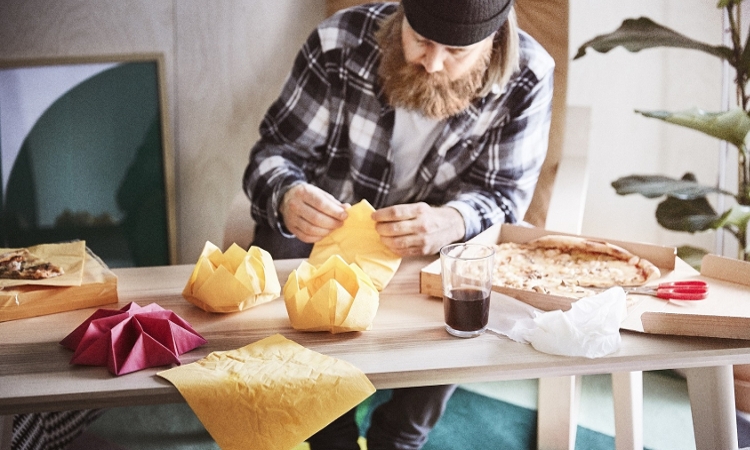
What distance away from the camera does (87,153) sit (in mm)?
2221

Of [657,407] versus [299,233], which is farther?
[657,407]

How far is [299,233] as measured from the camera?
4.31 ft

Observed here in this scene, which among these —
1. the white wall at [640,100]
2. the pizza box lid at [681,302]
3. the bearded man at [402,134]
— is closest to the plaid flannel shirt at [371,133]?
the bearded man at [402,134]

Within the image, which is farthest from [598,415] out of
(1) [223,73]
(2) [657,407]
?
(1) [223,73]

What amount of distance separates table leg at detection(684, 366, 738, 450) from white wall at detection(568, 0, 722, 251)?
1323 millimetres

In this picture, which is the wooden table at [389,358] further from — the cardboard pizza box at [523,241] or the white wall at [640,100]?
the white wall at [640,100]

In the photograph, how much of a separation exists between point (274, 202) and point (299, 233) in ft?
0.66

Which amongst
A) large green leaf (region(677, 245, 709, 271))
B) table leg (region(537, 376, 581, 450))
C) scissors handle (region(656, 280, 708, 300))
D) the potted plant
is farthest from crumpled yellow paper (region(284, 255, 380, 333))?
large green leaf (region(677, 245, 709, 271))

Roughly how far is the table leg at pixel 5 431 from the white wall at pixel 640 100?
72.6 inches

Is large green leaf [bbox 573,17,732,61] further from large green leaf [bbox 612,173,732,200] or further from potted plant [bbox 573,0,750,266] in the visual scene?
large green leaf [bbox 612,173,732,200]

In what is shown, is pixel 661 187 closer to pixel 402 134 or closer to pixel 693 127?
pixel 693 127

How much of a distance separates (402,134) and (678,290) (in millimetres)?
802

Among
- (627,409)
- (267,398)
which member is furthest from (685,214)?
(267,398)

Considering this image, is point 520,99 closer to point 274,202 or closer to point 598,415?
point 274,202
